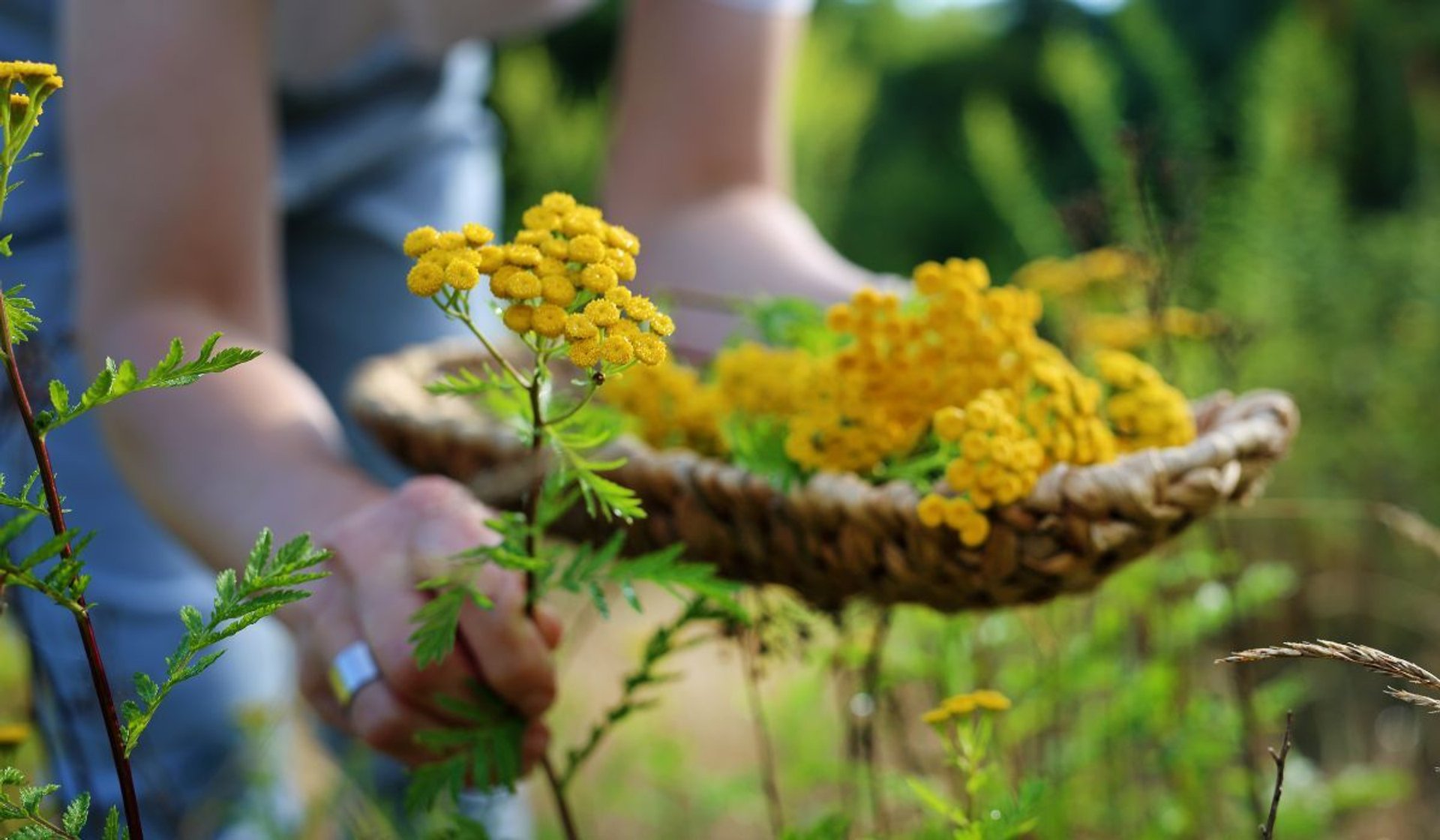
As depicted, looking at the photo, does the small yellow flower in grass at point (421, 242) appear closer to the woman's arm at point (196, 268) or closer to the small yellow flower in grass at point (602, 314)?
the small yellow flower in grass at point (602, 314)

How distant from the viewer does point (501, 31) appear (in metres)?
1.52

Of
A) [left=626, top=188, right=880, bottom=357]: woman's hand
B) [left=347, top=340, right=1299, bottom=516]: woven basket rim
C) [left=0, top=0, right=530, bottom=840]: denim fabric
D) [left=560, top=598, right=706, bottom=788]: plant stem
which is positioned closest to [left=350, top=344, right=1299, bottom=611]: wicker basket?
[left=347, top=340, right=1299, bottom=516]: woven basket rim

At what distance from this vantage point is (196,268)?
42.1 inches

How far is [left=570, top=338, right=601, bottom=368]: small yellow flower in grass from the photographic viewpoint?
1.73 ft

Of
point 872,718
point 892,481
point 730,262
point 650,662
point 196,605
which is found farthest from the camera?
point 196,605

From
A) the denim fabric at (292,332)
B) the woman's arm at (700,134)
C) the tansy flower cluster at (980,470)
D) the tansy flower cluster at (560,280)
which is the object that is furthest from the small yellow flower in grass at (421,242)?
the woman's arm at (700,134)

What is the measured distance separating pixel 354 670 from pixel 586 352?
13.3 inches

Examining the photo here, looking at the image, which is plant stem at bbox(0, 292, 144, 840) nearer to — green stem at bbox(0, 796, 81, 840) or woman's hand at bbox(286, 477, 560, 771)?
green stem at bbox(0, 796, 81, 840)

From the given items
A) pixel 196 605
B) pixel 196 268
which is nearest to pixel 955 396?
pixel 196 268

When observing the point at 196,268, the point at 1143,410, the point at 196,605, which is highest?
the point at 196,268

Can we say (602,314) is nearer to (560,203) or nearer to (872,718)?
(560,203)

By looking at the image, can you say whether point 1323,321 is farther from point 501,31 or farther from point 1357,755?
point 501,31

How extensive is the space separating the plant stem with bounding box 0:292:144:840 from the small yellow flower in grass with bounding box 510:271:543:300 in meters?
0.19

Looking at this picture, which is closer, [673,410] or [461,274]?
[461,274]
